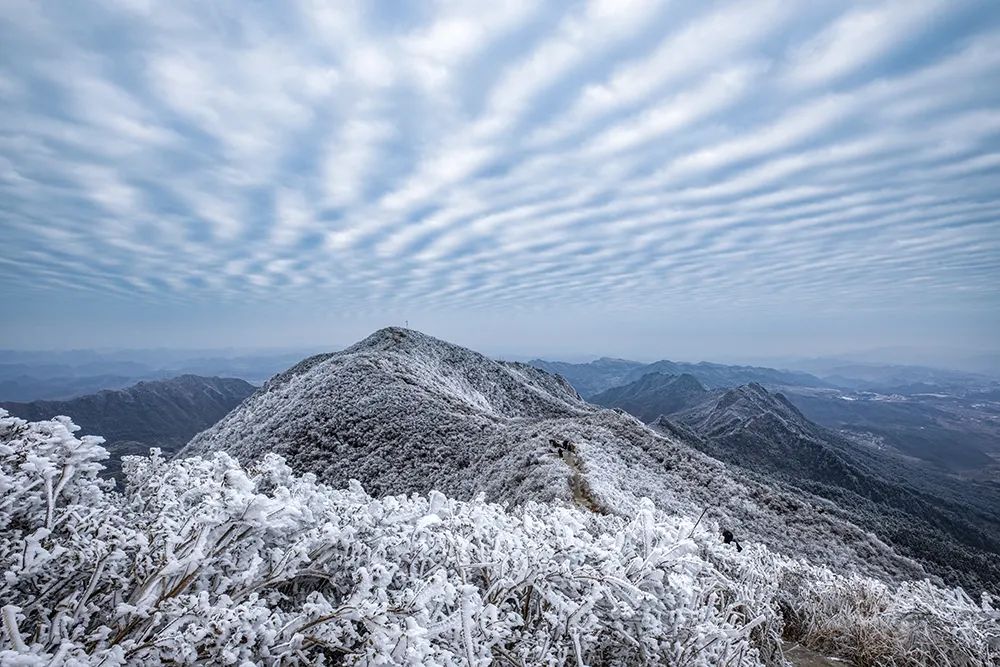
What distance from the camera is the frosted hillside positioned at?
2194cm

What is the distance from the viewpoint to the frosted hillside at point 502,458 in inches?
864

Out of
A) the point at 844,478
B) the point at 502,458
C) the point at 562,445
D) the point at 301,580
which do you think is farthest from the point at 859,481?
the point at 301,580

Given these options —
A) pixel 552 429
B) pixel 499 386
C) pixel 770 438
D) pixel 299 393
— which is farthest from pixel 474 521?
pixel 770 438

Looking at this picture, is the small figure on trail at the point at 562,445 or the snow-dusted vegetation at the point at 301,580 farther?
the small figure on trail at the point at 562,445

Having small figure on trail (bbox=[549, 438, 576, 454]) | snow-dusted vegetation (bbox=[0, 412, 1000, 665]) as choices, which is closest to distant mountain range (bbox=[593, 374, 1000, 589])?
small figure on trail (bbox=[549, 438, 576, 454])

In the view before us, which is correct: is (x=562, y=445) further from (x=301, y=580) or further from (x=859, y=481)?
(x=859, y=481)

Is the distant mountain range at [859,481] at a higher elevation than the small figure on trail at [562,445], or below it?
below

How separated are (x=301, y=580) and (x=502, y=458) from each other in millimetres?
22338

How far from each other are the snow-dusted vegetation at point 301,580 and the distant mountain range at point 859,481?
154 ft

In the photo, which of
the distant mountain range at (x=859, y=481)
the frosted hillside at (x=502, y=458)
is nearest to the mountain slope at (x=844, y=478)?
the distant mountain range at (x=859, y=481)

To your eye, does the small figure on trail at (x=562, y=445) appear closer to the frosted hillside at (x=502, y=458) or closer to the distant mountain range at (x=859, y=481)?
the frosted hillside at (x=502, y=458)

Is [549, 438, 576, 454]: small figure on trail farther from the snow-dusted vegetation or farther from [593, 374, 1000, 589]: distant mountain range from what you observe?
[593, 374, 1000, 589]: distant mountain range

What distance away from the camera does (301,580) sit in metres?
3.53

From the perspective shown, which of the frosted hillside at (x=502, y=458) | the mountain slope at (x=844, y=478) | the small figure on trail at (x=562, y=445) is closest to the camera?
the frosted hillside at (x=502, y=458)
